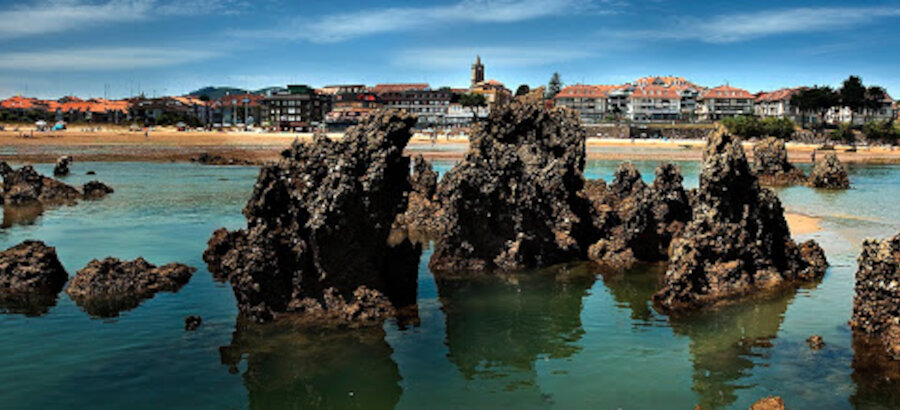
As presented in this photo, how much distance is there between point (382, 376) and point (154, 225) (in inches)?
985

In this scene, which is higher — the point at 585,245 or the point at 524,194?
the point at 524,194

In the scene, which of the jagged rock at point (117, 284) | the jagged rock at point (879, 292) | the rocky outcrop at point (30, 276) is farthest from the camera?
the rocky outcrop at point (30, 276)

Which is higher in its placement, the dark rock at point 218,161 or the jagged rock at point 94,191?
the dark rock at point 218,161

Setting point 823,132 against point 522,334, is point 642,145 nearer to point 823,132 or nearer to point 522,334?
point 823,132

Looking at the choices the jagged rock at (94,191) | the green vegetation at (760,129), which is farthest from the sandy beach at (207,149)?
the jagged rock at (94,191)

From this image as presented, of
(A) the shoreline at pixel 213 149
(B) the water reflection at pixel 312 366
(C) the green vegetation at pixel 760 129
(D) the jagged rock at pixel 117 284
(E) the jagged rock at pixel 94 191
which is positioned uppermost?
(C) the green vegetation at pixel 760 129

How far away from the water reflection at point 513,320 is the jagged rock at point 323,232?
2476mm

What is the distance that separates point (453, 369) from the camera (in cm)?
1591

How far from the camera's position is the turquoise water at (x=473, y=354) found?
46.6ft

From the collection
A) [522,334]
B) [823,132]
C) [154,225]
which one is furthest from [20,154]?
[823,132]

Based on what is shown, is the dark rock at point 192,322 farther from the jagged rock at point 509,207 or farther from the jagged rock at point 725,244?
the jagged rock at point 725,244

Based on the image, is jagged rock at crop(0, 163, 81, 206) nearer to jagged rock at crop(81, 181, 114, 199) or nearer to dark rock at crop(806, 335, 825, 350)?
jagged rock at crop(81, 181, 114, 199)

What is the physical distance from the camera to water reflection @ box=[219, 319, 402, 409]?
14.1m

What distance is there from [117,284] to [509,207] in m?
13.4
